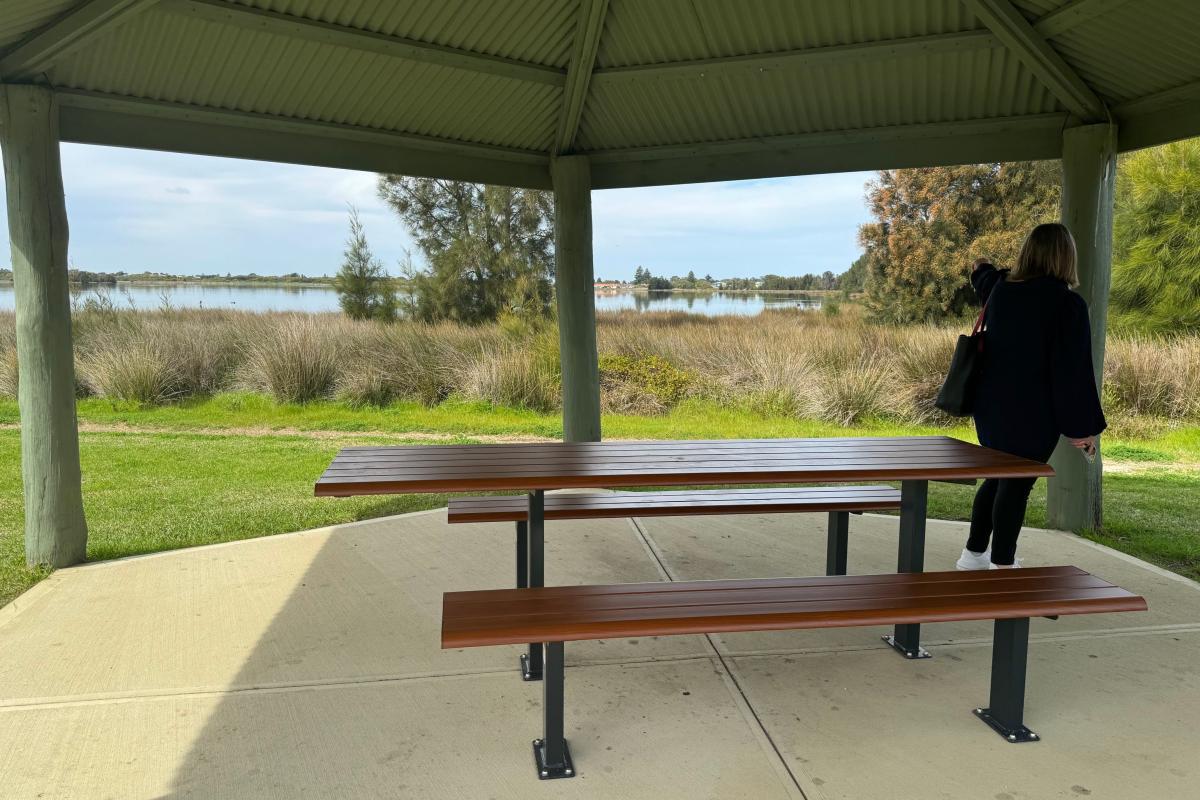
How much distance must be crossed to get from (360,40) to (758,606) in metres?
3.86

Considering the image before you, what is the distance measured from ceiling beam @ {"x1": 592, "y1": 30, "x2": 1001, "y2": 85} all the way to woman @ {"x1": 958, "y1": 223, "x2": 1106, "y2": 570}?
73.3 inches

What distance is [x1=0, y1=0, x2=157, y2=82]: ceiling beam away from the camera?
4082mm

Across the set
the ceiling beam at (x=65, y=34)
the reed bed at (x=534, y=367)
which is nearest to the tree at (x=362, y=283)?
the reed bed at (x=534, y=367)

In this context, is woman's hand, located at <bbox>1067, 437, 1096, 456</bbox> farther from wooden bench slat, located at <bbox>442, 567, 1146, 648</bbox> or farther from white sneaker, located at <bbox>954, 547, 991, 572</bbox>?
wooden bench slat, located at <bbox>442, 567, 1146, 648</bbox>

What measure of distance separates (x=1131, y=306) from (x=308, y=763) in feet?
61.6

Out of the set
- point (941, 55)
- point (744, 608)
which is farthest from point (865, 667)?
point (941, 55)

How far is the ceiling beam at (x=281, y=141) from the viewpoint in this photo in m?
4.72

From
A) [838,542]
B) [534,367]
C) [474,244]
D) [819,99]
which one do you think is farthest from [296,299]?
[838,542]

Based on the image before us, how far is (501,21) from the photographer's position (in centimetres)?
507

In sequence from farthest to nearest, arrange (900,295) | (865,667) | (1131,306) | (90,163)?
(90,163) → (900,295) → (1131,306) → (865,667)

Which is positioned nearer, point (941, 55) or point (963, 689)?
point (963, 689)

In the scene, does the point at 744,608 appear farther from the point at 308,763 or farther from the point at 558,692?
the point at 308,763

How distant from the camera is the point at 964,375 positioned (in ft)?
12.7

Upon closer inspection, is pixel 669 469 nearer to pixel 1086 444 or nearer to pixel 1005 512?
pixel 1005 512
